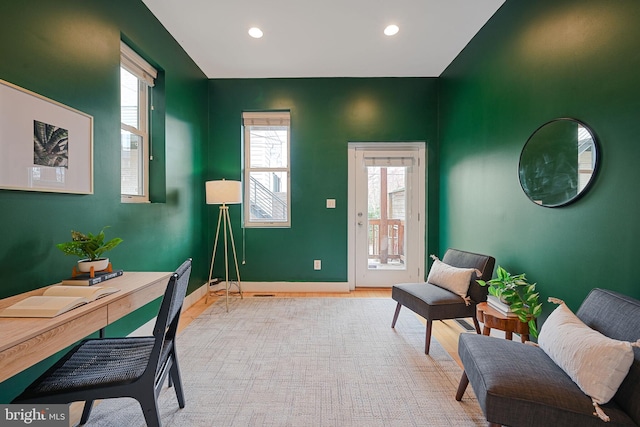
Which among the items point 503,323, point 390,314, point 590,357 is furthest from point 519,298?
point 390,314

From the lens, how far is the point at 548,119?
1984 mm

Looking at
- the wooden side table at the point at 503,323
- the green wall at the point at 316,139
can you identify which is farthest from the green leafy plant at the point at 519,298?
the green wall at the point at 316,139

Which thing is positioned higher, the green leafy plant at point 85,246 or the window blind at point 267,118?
the window blind at point 267,118

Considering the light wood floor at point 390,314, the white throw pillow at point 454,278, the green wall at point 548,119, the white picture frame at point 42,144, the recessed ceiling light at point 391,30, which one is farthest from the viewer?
the recessed ceiling light at point 391,30

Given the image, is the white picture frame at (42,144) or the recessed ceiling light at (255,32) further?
the recessed ceiling light at (255,32)

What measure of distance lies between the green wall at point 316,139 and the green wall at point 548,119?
77cm

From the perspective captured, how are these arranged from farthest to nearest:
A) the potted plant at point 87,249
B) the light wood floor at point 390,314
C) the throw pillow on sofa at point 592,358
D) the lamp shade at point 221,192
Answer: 1. the lamp shade at point 221,192
2. the light wood floor at point 390,314
3. the potted plant at point 87,249
4. the throw pillow on sofa at point 592,358

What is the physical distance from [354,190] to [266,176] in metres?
1.22

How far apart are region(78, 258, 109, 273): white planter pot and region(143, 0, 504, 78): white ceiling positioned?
7.20ft

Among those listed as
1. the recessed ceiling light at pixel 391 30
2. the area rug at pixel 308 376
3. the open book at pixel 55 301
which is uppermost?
the recessed ceiling light at pixel 391 30

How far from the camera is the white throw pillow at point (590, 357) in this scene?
110cm

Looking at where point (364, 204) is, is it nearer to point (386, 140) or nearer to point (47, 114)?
point (386, 140)

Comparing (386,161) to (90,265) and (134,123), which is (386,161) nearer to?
(134,123)

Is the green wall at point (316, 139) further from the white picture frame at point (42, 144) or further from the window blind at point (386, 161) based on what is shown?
the white picture frame at point (42, 144)
